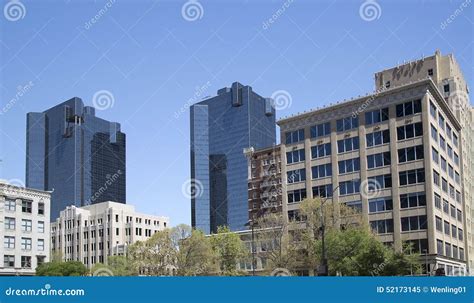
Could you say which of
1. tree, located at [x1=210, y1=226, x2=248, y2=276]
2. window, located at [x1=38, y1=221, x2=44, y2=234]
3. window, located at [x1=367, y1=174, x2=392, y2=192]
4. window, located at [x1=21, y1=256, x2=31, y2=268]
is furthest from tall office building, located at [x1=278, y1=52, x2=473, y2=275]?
window, located at [x1=21, y1=256, x2=31, y2=268]

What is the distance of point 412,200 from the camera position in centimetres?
6750

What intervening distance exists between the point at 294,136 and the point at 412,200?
19939 mm

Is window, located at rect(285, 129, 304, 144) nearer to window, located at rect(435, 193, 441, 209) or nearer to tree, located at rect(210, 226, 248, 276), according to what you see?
tree, located at rect(210, 226, 248, 276)

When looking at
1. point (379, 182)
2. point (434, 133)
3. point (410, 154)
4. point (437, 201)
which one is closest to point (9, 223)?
point (379, 182)

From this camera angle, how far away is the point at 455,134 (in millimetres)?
81500

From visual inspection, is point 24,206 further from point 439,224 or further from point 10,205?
point 439,224

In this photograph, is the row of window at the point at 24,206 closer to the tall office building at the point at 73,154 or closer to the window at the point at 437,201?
the tall office building at the point at 73,154

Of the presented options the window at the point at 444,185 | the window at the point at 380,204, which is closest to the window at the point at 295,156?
the window at the point at 380,204

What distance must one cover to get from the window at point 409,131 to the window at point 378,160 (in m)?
2.79

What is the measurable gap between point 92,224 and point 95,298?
75.7 meters

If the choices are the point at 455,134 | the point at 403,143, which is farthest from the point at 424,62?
the point at 403,143

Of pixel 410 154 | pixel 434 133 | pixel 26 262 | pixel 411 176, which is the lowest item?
pixel 26 262

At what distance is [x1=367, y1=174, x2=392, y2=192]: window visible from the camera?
7044 cm

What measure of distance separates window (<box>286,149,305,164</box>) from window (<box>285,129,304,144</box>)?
1.51 meters
